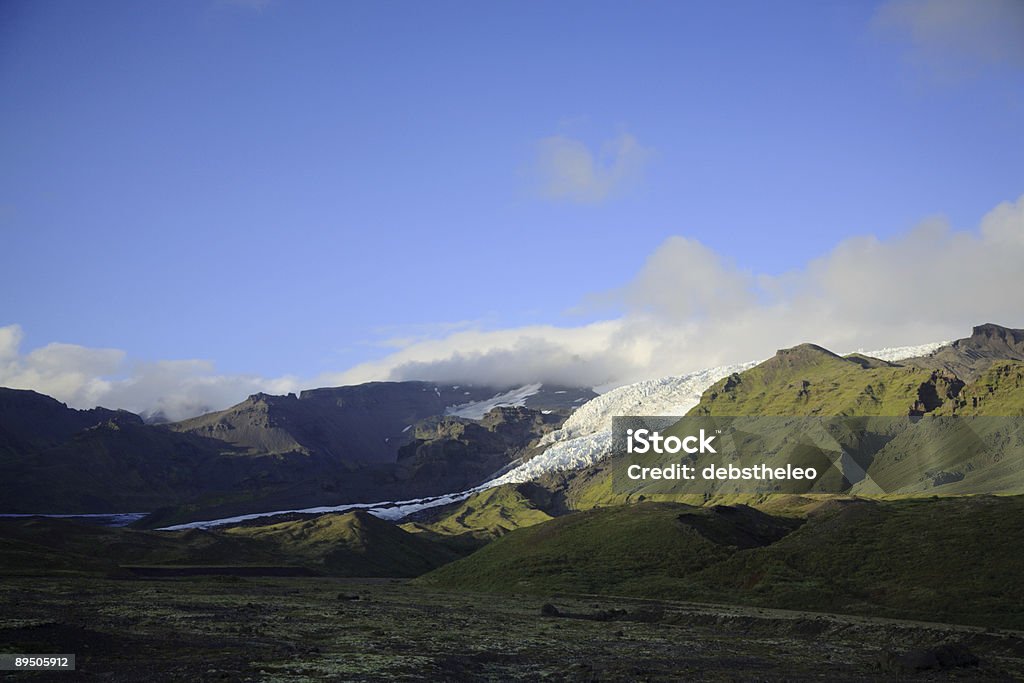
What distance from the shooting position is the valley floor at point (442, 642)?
4322 cm

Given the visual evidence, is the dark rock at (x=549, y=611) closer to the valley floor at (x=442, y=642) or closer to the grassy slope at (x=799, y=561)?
the valley floor at (x=442, y=642)

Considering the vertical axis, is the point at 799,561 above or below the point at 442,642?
below

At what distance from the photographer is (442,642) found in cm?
5791

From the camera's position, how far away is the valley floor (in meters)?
43.2

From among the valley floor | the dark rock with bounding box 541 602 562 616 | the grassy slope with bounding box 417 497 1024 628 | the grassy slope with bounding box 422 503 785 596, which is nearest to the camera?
the valley floor

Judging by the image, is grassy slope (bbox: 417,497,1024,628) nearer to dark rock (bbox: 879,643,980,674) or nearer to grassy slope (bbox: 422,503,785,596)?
grassy slope (bbox: 422,503,785,596)

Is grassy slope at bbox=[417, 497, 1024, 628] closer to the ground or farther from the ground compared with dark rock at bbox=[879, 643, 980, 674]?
closer to the ground

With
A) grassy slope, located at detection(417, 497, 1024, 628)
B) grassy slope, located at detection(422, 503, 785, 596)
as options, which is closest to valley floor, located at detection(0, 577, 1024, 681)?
grassy slope, located at detection(417, 497, 1024, 628)

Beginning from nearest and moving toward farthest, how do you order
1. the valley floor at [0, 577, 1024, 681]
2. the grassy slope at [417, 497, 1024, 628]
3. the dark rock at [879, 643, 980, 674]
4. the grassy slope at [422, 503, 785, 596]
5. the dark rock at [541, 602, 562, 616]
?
the valley floor at [0, 577, 1024, 681] < the dark rock at [879, 643, 980, 674] < the dark rock at [541, 602, 562, 616] < the grassy slope at [417, 497, 1024, 628] < the grassy slope at [422, 503, 785, 596]

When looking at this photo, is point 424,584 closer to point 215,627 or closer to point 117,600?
point 117,600

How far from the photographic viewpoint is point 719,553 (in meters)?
138

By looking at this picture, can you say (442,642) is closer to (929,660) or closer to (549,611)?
(929,660)

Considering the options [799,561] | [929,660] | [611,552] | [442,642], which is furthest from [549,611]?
[611,552]

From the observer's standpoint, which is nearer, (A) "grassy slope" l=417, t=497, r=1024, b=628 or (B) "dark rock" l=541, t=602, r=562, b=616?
(B) "dark rock" l=541, t=602, r=562, b=616
